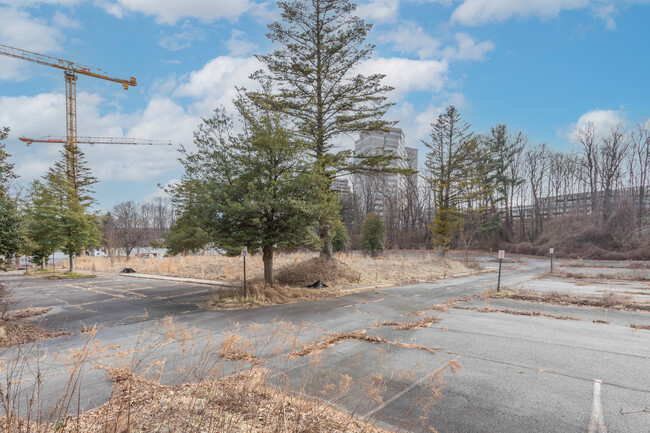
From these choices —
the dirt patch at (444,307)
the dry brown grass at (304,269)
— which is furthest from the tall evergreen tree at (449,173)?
the dirt patch at (444,307)

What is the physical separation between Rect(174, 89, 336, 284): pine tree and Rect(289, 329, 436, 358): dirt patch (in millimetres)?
5373

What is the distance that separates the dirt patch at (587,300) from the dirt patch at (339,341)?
8.27 m

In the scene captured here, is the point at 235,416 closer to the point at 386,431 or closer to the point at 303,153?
the point at 386,431

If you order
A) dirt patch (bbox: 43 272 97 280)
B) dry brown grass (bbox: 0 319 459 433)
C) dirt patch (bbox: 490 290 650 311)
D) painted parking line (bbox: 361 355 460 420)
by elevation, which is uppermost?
dry brown grass (bbox: 0 319 459 433)

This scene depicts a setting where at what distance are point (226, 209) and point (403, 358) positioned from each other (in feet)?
25.9

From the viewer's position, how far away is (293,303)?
40.3ft

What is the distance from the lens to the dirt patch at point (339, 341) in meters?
6.43

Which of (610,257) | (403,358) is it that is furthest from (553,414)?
(610,257)

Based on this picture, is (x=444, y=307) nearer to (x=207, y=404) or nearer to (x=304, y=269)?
(x=304, y=269)

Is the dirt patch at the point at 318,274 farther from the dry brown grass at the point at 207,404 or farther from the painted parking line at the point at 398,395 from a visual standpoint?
the painted parking line at the point at 398,395

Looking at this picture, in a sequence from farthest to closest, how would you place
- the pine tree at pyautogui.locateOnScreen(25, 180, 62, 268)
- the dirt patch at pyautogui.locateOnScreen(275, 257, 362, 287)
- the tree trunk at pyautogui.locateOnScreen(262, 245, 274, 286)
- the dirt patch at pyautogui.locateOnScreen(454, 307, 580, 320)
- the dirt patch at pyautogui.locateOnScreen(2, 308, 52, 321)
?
the pine tree at pyautogui.locateOnScreen(25, 180, 62, 268) < the dirt patch at pyautogui.locateOnScreen(275, 257, 362, 287) < the tree trunk at pyautogui.locateOnScreen(262, 245, 274, 286) < the dirt patch at pyautogui.locateOnScreen(454, 307, 580, 320) < the dirt patch at pyautogui.locateOnScreen(2, 308, 52, 321)

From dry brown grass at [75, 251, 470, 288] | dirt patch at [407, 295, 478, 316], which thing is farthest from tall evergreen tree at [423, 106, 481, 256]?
dirt patch at [407, 295, 478, 316]

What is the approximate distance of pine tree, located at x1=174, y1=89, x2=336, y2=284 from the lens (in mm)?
12211

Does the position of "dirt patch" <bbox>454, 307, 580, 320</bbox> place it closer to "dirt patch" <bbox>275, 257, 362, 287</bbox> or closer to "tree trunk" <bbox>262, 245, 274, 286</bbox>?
"dirt patch" <bbox>275, 257, 362, 287</bbox>
